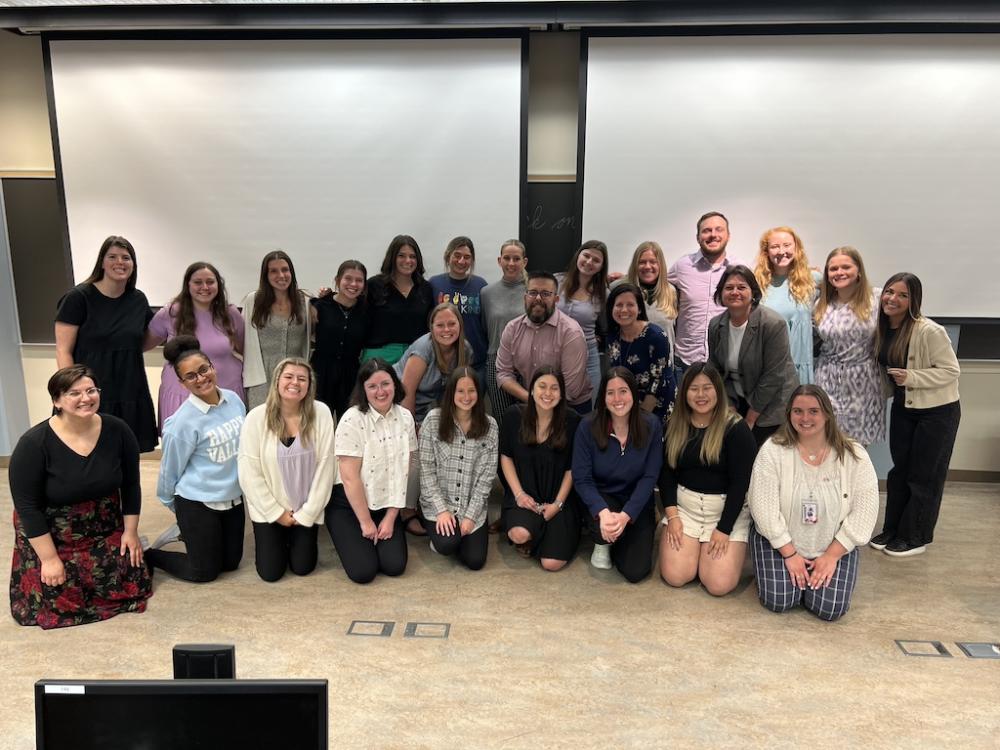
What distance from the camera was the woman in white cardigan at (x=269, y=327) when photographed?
153 inches

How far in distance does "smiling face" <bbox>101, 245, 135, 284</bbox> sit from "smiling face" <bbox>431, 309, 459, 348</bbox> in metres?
1.55

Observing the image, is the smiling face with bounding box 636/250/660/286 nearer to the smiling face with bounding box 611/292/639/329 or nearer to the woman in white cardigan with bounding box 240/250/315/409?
the smiling face with bounding box 611/292/639/329

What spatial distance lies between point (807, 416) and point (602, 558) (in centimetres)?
114

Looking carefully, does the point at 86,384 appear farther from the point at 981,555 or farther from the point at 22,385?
the point at 981,555

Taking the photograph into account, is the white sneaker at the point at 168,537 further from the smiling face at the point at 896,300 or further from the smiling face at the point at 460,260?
the smiling face at the point at 896,300

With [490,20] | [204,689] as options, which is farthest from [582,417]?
[204,689]

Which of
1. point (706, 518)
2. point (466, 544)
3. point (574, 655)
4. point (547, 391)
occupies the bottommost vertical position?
point (574, 655)

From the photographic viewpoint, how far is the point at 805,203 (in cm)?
448

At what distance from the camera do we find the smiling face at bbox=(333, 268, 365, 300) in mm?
3947

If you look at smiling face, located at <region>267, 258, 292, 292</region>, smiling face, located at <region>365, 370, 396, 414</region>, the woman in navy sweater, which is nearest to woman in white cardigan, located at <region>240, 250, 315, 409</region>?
smiling face, located at <region>267, 258, 292, 292</region>

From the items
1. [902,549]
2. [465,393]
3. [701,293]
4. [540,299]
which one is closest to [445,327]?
[465,393]

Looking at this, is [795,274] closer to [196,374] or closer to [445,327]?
[445,327]

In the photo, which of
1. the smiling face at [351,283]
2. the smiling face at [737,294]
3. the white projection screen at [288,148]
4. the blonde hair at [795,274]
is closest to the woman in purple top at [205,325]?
the smiling face at [351,283]

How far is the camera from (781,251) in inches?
153
